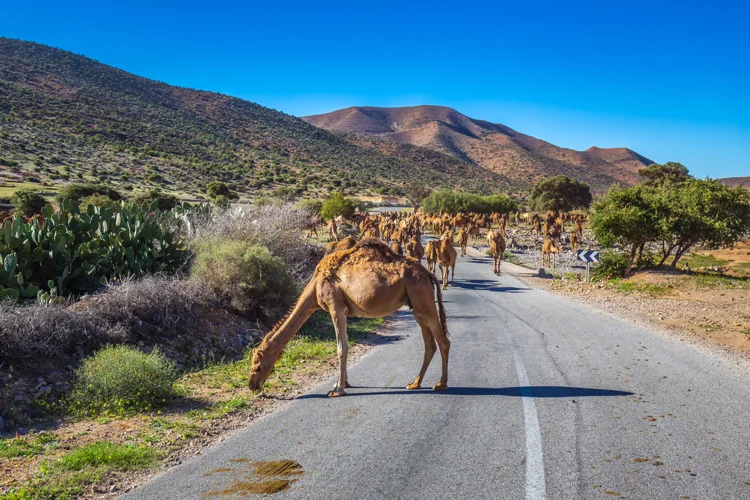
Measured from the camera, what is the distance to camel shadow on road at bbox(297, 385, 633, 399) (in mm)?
7691

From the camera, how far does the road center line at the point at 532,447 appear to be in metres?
4.87

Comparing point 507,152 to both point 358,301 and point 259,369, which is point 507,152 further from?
point 259,369

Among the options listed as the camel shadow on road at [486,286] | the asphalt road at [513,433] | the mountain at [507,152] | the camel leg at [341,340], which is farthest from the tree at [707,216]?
the mountain at [507,152]

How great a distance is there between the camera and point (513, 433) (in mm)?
6211

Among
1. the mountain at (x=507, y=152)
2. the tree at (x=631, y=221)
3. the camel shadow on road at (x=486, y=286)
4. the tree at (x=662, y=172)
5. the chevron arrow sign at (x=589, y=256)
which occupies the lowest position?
the camel shadow on road at (x=486, y=286)

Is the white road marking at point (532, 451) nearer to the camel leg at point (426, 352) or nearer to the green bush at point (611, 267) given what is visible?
the camel leg at point (426, 352)

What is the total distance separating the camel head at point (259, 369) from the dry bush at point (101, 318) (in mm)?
3221

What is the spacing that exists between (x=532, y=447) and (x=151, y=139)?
233ft

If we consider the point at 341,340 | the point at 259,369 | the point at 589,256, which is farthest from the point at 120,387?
the point at 589,256

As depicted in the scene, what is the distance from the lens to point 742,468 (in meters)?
5.27

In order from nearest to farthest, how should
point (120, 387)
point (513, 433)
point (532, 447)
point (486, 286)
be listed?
point (532, 447), point (513, 433), point (120, 387), point (486, 286)

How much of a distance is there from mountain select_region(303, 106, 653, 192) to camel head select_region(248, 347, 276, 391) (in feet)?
397

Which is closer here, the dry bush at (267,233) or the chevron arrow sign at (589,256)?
the dry bush at (267,233)

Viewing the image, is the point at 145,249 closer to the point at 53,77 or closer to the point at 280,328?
the point at 280,328
